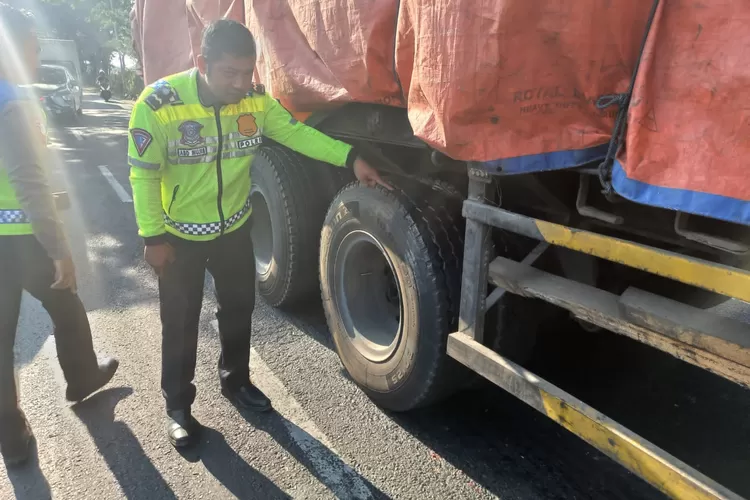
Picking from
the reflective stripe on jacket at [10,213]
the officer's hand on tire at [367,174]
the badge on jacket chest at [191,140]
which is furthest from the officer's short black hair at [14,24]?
the officer's hand on tire at [367,174]

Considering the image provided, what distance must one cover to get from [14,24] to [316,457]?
7.71ft

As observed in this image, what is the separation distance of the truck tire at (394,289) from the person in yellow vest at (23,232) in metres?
1.36

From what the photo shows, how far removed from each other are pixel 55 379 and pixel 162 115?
1941mm

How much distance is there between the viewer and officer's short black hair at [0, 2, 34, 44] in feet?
7.59

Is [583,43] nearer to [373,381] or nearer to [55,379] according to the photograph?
[373,381]

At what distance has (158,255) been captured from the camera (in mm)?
2480

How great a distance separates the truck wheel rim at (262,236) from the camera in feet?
14.3

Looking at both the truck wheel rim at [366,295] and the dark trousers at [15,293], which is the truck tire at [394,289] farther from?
the dark trousers at [15,293]

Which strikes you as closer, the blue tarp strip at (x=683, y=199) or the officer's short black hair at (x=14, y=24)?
the blue tarp strip at (x=683, y=199)

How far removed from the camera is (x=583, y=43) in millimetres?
1716

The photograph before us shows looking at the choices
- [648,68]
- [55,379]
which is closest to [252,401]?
[55,379]

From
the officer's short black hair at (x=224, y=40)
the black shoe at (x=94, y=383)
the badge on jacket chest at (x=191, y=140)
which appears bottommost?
the black shoe at (x=94, y=383)

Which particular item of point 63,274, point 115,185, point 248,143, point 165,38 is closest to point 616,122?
point 248,143

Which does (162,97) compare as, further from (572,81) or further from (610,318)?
(610,318)
